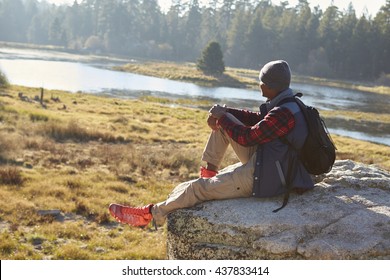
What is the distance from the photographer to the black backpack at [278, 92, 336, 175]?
4.89 metres

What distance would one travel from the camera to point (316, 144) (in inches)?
194

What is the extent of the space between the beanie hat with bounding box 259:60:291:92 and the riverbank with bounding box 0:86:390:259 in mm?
4492

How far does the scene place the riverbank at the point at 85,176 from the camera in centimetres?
862

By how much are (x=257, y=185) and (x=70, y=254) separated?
4322 mm

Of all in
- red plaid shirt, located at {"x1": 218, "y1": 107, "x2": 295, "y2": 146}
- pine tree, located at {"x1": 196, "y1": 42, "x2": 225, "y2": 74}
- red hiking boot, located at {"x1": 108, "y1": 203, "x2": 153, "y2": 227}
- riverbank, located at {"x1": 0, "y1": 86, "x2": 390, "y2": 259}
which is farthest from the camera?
pine tree, located at {"x1": 196, "y1": 42, "x2": 225, "y2": 74}

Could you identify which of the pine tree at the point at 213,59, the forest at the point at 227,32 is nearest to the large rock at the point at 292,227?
the pine tree at the point at 213,59

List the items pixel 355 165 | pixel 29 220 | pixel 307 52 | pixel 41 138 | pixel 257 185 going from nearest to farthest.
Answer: pixel 257 185
pixel 355 165
pixel 29 220
pixel 41 138
pixel 307 52

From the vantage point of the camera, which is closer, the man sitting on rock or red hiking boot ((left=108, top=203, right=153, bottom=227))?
the man sitting on rock

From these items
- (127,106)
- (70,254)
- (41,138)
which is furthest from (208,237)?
(127,106)

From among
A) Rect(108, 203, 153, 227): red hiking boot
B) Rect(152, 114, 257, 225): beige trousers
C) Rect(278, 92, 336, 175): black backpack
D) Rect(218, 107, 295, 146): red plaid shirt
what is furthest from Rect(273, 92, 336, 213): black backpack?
Rect(108, 203, 153, 227): red hiking boot

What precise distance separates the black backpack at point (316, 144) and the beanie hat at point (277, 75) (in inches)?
6.6

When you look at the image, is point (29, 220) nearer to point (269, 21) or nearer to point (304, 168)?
point (304, 168)

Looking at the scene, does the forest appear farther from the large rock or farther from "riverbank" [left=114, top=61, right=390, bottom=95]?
the large rock

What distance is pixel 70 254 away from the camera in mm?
7953
